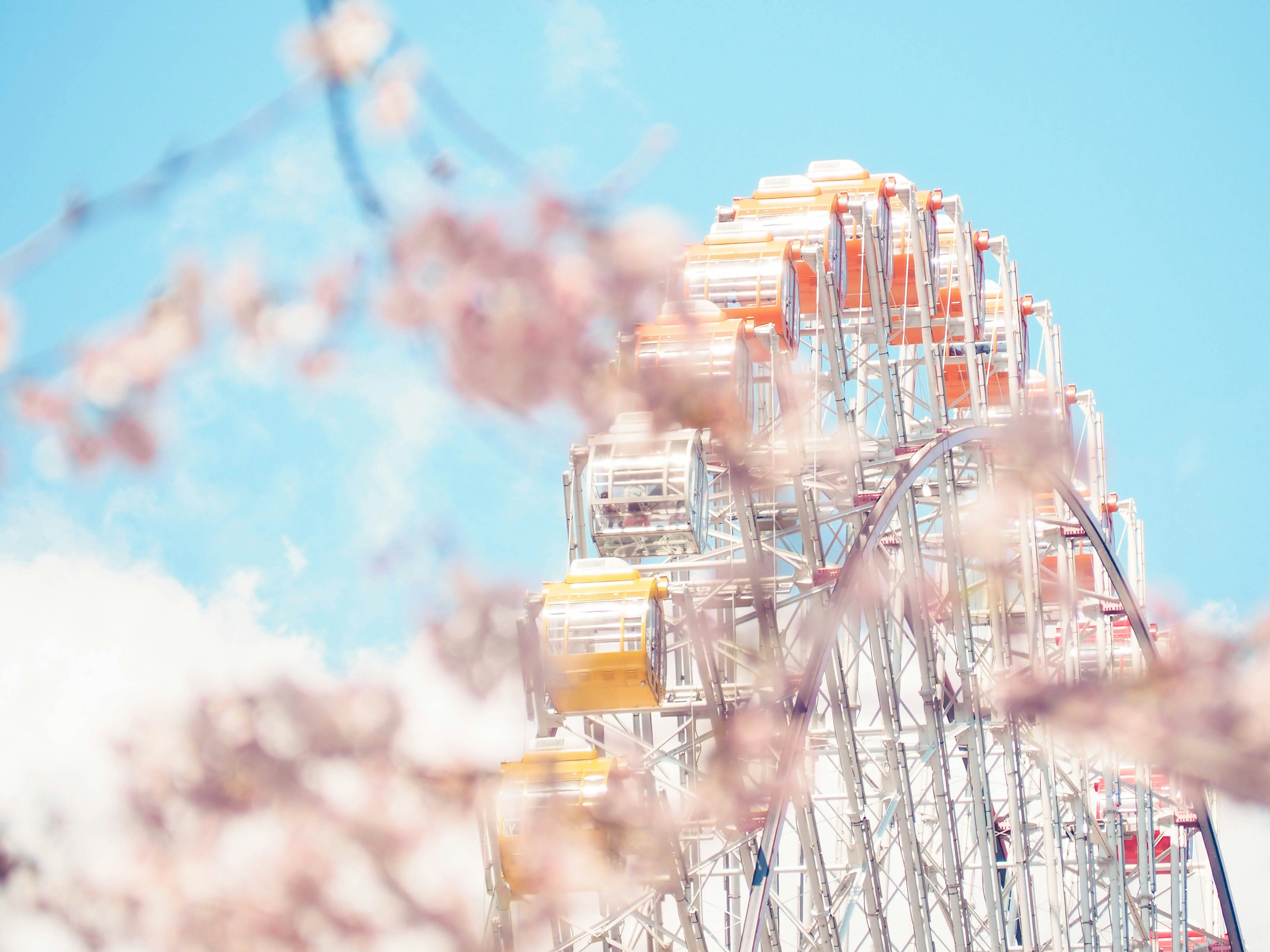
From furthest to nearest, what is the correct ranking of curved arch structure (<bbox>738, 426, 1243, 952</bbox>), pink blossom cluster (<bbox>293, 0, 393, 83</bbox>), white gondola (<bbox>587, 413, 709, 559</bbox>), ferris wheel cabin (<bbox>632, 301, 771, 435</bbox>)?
ferris wheel cabin (<bbox>632, 301, 771, 435</bbox>)
white gondola (<bbox>587, 413, 709, 559</bbox>)
curved arch structure (<bbox>738, 426, 1243, 952</bbox>)
pink blossom cluster (<bbox>293, 0, 393, 83</bbox>)

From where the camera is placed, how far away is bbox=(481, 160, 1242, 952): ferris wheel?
15.3 meters

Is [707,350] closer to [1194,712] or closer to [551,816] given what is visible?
[551,816]

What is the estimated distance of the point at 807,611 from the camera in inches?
703

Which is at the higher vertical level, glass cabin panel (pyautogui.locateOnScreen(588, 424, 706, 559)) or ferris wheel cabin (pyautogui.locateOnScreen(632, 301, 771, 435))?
ferris wheel cabin (pyautogui.locateOnScreen(632, 301, 771, 435))

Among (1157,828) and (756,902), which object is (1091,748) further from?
(756,902)

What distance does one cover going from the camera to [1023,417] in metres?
9.96

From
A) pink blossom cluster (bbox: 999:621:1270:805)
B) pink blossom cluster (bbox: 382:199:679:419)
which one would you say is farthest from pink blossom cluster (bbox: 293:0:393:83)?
pink blossom cluster (bbox: 999:621:1270:805)

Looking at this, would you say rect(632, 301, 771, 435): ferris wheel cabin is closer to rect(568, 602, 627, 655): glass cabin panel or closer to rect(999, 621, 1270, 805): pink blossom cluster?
rect(568, 602, 627, 655): glass cabin panel

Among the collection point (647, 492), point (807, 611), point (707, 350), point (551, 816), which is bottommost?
point (551, 816)

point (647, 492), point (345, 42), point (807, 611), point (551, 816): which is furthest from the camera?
point (807, 611)

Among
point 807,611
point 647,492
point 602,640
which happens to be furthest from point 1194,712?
point 807,611

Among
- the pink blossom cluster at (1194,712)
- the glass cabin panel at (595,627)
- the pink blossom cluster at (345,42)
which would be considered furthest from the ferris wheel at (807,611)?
the pink blossom cluster at (345,42)

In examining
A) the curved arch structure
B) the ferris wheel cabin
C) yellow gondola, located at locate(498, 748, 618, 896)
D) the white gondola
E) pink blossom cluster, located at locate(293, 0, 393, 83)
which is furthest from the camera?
yellow gondola, located at locate(498, 748, 618, 896)

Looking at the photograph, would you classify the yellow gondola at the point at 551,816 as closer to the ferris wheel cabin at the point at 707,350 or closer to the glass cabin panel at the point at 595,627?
the glass cabin panel at the point at 595,627
